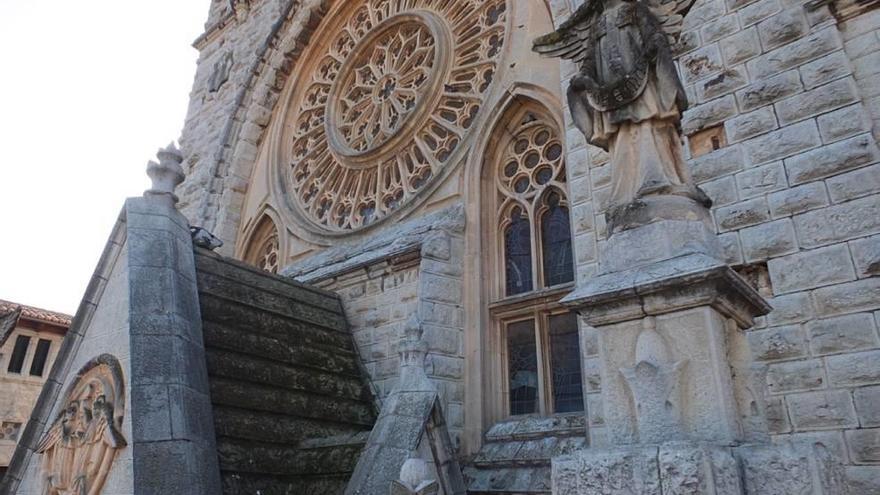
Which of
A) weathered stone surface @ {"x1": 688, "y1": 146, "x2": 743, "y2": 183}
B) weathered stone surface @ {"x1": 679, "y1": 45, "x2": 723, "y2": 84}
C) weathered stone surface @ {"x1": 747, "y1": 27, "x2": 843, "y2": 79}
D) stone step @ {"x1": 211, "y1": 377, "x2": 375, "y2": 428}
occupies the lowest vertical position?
stone step @ {"x1": 211, "y1": 377, "x2": 375, "y2": 428}

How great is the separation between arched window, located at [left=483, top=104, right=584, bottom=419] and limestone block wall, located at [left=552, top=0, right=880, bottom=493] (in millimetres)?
1067

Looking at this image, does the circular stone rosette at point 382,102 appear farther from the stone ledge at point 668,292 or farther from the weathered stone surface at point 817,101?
the stone ledge at point 668,292

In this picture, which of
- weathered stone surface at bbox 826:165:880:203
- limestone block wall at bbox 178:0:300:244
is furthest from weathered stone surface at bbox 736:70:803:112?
limestone block wall at bbox 178:0:300:244

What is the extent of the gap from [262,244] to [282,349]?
585 centimetres

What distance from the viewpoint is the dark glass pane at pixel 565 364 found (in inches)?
242

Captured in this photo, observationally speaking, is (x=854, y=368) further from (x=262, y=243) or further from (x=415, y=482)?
(x=262, y=243)

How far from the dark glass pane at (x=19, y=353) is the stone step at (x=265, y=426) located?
17040mm

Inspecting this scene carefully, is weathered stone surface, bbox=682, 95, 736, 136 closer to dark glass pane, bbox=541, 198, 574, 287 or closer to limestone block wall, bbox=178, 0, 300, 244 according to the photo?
dark glass pane, bbox=541, 198, 574, 287

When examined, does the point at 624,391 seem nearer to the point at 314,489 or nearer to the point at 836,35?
the point at 314,489

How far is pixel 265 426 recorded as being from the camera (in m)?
4.99

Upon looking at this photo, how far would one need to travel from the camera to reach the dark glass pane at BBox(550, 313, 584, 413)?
6.15 m

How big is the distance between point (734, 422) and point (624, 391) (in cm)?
43

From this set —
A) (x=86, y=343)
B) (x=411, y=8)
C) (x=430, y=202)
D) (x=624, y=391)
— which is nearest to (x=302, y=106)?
(x=411, y=8)

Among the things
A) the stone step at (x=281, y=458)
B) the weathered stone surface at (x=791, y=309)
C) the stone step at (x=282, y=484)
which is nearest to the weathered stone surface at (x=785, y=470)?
the weathered stone surface at (x=791, y=309)
